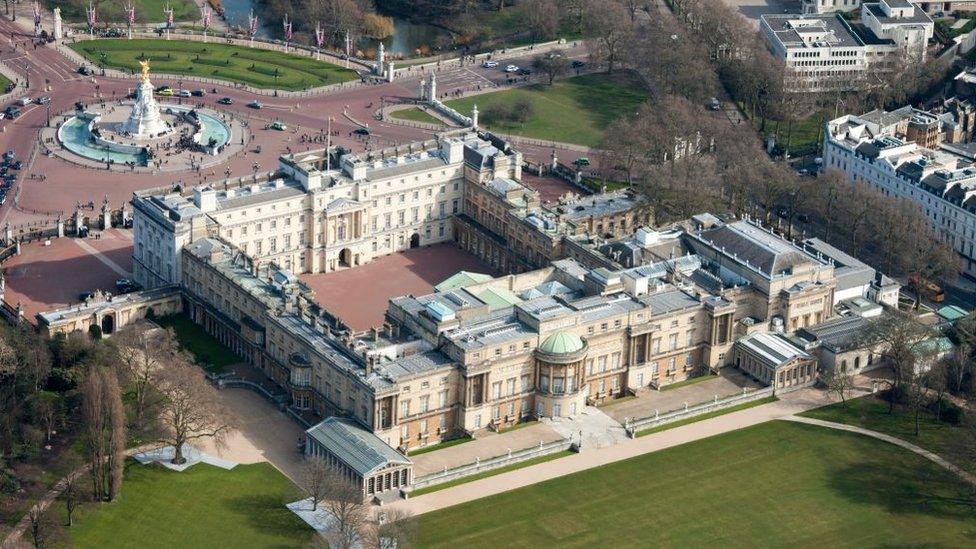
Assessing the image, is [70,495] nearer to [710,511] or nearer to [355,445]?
[355,445]

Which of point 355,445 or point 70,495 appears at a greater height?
point 355,445

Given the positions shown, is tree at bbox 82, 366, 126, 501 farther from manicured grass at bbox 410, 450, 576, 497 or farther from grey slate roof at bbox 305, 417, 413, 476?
manicured grass at bbox 410, 450, 576, 497

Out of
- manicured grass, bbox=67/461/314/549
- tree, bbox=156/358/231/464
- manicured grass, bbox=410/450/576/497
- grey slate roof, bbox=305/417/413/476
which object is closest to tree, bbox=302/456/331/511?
manicured grass, bbox=67/461/314/549

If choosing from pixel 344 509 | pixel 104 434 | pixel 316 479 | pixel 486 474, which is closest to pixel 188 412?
pixel 104 434

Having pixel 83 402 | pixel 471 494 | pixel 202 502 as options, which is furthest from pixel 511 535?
pixel 83 402

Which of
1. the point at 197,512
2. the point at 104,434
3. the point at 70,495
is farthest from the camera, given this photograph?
the point at 104,434

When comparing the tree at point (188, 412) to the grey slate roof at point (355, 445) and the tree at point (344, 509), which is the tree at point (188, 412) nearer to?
the grey slate roof at point (355, 445)
